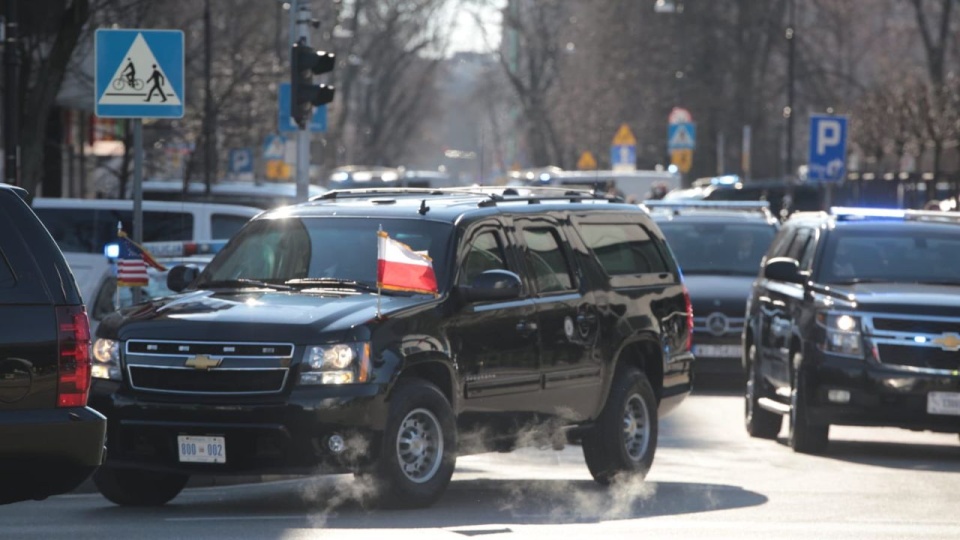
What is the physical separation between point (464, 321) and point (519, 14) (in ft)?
247

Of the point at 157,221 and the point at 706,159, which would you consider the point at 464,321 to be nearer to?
the point at 157,221

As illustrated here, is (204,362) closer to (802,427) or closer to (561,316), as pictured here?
(561,316)

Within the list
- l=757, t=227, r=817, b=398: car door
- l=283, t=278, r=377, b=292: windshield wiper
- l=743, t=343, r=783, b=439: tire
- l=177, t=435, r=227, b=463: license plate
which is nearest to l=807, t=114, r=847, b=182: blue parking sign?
l=757, t=227, r=817, b=398: car door

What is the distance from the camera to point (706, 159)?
76875 mm

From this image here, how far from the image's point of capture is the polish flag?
37.5 feet

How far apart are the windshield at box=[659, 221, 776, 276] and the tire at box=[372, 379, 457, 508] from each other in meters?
12.3

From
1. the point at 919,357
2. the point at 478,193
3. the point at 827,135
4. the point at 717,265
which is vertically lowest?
the point at 919,357

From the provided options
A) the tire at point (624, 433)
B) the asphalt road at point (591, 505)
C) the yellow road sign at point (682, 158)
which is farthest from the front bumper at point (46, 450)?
the yellow road sign at point (682, 158)

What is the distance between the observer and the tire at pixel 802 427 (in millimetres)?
16156

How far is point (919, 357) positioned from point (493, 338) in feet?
15.2

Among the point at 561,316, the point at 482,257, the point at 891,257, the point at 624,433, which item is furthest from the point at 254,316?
the point at 891,257

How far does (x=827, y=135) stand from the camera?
35906 millimetres

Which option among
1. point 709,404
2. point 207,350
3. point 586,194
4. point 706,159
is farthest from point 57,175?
point 706,159

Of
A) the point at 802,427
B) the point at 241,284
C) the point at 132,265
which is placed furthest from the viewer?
the point at 802,427
